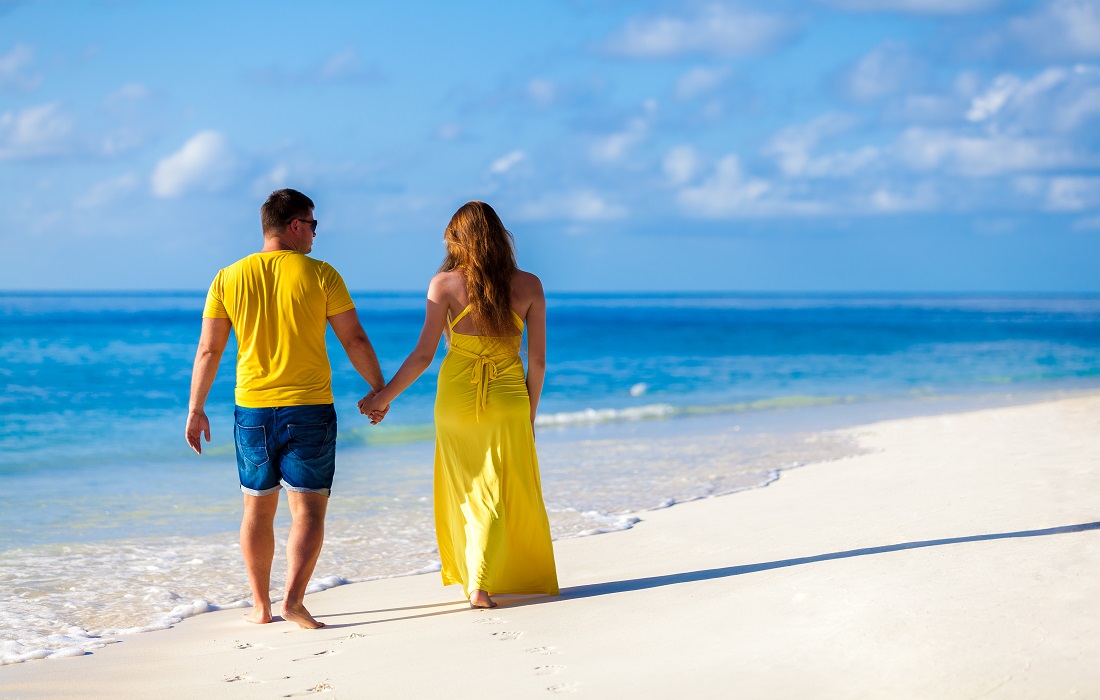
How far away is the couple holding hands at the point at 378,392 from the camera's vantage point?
4082mm

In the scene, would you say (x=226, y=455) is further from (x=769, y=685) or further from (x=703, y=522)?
(x=769, y=685)

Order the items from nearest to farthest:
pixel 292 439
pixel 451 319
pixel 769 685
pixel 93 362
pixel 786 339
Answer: pixel 769 685, pixel 292 439, pixel 451 319, pixel 93 362, pixel 786 339

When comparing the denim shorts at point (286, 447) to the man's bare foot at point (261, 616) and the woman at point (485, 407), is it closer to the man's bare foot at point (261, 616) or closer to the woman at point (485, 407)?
the woman at point (485, 407)

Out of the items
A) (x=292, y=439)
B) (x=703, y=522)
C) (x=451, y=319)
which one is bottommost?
(x=703, y=522)

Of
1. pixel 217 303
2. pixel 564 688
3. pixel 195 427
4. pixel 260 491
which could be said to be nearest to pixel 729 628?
pixel 564 688

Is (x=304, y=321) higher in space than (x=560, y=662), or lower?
higher

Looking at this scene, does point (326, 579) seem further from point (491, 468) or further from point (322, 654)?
point (322, 654)

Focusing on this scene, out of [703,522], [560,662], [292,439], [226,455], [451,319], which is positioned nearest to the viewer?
[560,662]

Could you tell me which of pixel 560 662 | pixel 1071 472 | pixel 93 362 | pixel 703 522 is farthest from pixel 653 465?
pixel 93 362

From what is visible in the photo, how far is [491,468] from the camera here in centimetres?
441

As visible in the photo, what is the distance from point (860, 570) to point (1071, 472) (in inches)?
128

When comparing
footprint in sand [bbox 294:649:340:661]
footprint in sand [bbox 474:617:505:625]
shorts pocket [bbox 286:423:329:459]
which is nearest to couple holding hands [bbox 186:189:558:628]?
shorts pocket [bbox 286:423:329:459]

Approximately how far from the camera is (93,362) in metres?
25.7

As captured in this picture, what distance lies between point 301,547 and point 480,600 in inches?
32.1
